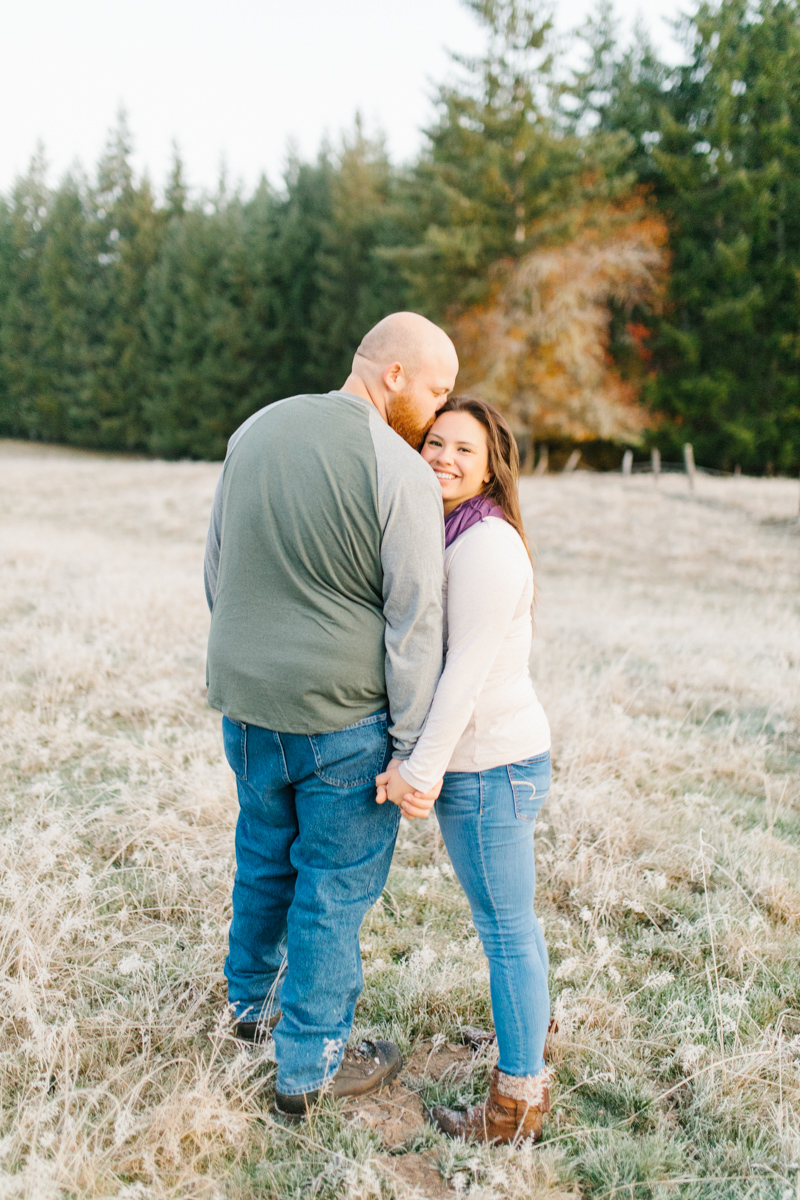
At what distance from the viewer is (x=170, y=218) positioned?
40.0 meters

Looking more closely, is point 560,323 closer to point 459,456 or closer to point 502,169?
point 502,169

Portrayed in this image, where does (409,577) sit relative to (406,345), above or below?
below

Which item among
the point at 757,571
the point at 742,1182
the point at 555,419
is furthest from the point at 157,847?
the point at 555,419

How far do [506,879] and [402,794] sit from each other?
34cm

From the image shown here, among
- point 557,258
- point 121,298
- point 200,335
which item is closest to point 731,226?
point 557,258

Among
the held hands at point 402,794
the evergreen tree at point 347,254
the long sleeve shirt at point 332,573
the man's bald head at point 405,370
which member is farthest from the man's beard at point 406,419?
the evergreen tree at point 347,254

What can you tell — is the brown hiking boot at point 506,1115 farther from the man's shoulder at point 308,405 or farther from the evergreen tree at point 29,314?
the evergreen tree at point 29,314

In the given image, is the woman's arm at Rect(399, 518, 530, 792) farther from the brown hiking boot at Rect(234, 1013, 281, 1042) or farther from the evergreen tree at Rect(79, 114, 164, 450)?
the evergreen tree at Rect(79, 114, 164, 450)

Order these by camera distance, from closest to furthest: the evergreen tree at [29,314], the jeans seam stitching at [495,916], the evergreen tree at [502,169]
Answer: the jeans seam stitching at [495,916] < the evergreen tree at [502,169] < the evergreen tree at [29,314]

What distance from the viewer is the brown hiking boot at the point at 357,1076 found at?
6.78 feet

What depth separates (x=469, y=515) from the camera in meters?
2.01

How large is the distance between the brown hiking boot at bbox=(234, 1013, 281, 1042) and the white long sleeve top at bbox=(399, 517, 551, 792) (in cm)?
105

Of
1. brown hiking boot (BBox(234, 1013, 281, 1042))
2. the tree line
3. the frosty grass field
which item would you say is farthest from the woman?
the tree line

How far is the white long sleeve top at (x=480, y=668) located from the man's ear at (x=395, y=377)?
0.43m
